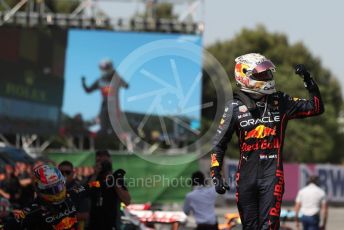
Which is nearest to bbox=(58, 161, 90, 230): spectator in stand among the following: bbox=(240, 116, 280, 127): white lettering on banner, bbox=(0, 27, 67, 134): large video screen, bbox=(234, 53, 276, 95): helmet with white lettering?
bbox=(240, 116, 280, 127): white lettering on banner

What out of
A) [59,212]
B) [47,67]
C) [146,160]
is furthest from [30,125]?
[59,212]

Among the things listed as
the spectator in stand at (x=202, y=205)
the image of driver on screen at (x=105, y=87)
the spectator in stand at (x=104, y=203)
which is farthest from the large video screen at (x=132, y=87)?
the spectator in stand at (x=104, y=203)

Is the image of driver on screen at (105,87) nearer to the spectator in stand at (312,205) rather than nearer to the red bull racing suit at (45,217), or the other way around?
the spectator in stand at (312,205)

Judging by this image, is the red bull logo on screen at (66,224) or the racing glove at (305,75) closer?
the racing glove at (305,75)

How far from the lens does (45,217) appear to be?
7941mm

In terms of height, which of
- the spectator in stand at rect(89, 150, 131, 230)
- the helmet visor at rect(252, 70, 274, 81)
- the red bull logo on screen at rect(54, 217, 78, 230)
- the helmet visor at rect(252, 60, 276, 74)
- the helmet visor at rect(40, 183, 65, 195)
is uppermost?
the helmet visor at rect(252, 60, 276, 74)

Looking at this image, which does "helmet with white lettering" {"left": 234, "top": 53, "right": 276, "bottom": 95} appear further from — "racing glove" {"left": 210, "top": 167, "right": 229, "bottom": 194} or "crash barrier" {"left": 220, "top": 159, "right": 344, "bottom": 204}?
"crash barrier" {"left": 220, "top": 159, "right": 344, "bottom": 204}

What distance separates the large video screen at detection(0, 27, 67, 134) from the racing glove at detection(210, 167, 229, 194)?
2273 cm

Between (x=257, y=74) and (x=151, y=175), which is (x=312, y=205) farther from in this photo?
(x=257, y=74)

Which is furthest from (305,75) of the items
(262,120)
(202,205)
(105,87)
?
(105,87)

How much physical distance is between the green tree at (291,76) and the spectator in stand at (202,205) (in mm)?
40902

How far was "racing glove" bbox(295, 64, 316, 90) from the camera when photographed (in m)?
7.46

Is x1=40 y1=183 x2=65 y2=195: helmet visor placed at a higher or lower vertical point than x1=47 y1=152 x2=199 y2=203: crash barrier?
higher

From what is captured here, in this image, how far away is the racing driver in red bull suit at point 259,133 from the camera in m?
7.43
